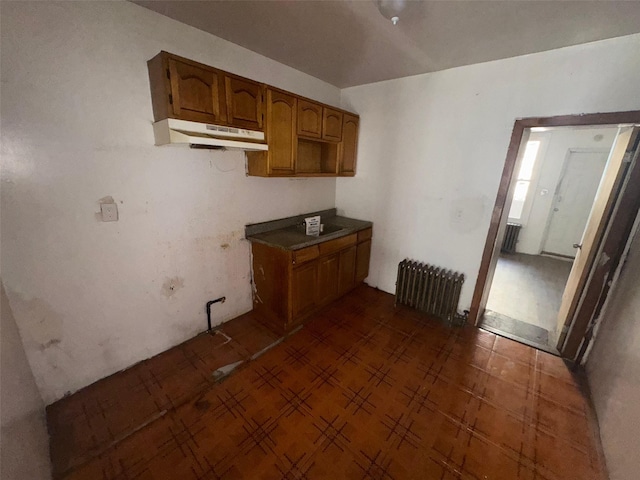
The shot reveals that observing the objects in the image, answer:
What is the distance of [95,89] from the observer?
5.04ft

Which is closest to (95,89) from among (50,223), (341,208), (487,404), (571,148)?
(50,223)

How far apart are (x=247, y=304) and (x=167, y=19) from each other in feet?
8.06

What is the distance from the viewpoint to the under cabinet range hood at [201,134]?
159 centimetres

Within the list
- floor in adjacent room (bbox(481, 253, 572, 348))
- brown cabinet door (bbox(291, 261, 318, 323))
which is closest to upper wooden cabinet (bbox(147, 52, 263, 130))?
brown cabinet door (bbox(291, 261, 318, 323))

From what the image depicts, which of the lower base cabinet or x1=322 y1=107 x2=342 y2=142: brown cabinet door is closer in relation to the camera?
the lower base cabinet

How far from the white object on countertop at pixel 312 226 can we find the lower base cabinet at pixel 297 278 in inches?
12.0

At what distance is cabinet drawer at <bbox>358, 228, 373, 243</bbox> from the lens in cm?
308

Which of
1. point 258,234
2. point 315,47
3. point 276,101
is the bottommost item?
point 258,234

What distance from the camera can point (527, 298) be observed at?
3285mm

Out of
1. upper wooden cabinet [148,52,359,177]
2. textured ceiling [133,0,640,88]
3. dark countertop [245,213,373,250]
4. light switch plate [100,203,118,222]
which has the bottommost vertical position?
dark countertop [245,213,373,250]

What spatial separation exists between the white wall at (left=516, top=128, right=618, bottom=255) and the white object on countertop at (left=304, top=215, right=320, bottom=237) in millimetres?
4390

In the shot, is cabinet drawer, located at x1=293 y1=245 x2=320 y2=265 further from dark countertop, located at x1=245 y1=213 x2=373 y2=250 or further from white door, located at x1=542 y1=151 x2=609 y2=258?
white door, located at x1=542 y1=151 x2=609 y2=258

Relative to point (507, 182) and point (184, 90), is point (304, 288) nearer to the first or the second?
point (184, 90)

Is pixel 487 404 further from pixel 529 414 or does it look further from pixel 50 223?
pixel 50 223
